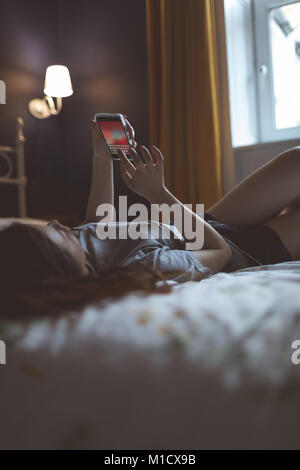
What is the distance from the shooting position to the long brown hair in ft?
1.50

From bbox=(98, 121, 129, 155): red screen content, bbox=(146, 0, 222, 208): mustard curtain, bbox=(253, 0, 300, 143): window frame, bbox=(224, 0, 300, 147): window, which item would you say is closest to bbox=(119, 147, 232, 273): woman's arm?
bbox=(98, 121, 129, 155): red screen content

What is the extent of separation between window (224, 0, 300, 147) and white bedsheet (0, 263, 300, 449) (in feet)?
6.90

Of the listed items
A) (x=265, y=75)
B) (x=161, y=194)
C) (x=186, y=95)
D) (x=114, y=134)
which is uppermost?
(x=265, y=75)

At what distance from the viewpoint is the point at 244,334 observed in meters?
0.36

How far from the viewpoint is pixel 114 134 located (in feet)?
3.89

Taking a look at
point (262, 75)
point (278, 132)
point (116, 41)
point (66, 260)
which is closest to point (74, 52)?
point (116, 41)

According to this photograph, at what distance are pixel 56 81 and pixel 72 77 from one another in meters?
0.49

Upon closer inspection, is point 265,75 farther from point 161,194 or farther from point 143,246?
point 143,246

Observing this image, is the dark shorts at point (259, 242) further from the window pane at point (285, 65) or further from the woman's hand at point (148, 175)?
the window pane at point (285, 65)

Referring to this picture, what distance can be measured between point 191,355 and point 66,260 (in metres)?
0.32

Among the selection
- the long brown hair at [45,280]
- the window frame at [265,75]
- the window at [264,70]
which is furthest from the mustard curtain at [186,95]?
the long brown hair at [45,280]

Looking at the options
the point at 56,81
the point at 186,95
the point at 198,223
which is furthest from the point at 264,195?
the point at 56,81
